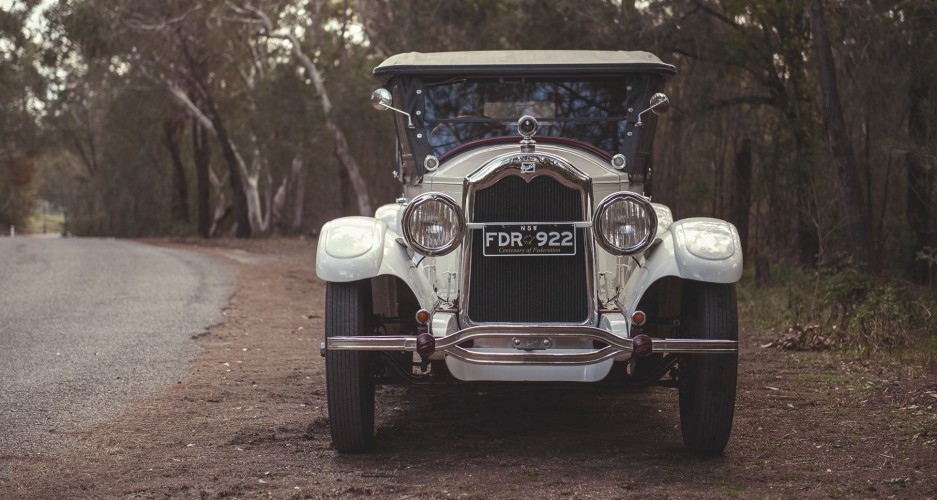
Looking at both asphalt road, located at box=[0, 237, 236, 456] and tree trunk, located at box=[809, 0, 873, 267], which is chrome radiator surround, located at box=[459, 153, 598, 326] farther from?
tree trunk, located at box=[809, 0, 873, 267]

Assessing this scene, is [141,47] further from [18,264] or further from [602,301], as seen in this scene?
[602,301]

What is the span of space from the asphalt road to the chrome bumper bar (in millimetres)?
2031

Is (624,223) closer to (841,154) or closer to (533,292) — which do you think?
(533,292)

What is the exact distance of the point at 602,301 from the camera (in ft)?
18.7

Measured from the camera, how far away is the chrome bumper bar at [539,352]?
5.22 metres

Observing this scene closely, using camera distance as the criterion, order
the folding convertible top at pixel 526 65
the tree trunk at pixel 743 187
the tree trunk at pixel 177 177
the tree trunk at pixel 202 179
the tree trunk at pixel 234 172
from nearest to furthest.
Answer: the folding convertible top at pixel 526 65 → the tree trunk at pixel 743 187 → the tree trunk at pixel 234 172 → the tree trunk at pixel 202 179 → the tree trunk at pixel 177 177

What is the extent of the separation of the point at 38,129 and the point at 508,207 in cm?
4494

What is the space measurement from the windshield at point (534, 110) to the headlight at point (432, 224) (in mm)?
1044

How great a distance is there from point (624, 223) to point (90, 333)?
6800mm

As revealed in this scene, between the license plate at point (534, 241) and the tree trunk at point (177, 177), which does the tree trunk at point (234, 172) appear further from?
the license plate at point (534, 241)

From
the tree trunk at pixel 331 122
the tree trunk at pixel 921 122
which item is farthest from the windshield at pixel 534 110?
the tree trunk at pixel 331 122

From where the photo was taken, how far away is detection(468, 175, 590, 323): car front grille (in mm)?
5602

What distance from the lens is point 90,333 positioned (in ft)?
34.9

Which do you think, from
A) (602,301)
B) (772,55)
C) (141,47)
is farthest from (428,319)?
(141,47)
